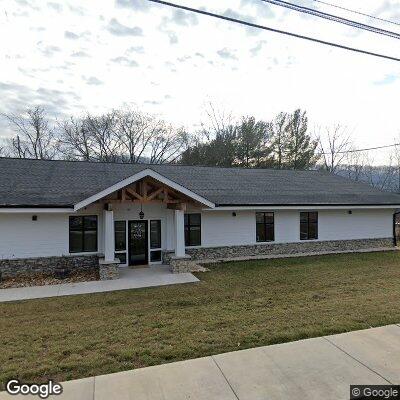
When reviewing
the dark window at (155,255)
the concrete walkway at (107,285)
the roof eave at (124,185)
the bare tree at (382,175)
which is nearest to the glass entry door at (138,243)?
the dark window at (155,255)

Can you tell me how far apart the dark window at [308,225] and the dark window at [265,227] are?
5.53 feet

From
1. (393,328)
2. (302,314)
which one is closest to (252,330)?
(302,314)

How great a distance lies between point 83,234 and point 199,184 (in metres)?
6.22

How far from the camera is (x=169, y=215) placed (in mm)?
13852

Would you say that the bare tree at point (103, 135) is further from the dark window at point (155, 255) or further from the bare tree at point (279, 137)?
the dark window at point (155, 255)

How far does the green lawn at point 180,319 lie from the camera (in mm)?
5305

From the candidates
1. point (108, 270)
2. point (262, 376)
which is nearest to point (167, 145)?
point (108, 270)

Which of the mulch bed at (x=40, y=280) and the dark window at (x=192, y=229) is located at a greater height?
the dark window at (x=192, y=229)

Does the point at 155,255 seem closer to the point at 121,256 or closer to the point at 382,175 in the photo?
the point at 121,256

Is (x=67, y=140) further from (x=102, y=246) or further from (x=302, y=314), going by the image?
(x=302, y=314)

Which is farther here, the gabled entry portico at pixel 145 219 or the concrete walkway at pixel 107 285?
the gabled entry portico at pixel 145 219

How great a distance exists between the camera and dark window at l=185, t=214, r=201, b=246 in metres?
14.2

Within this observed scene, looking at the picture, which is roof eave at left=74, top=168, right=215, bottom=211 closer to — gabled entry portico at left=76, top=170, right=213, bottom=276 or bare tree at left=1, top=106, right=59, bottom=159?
gabled entry portico at left=76, top=170, right=213, bottom=276

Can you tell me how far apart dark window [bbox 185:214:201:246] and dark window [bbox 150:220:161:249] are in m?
1.20
